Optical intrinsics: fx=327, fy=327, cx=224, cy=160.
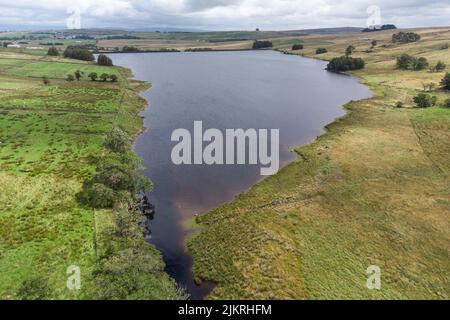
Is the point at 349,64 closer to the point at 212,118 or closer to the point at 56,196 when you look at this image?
the point at 212,118

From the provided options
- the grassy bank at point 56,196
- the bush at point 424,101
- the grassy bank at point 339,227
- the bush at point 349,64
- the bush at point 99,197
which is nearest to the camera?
the grassy bank at point 56,196

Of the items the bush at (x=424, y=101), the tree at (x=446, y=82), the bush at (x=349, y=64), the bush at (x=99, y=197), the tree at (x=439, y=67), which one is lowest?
the bush at (x=99, y=197)

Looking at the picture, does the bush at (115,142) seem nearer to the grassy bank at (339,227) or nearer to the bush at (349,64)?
the grassy bank at (339,227)

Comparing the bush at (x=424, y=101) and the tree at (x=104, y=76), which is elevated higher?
the tree at (x=104, y=76)

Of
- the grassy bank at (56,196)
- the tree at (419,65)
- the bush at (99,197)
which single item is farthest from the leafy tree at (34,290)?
the tree at (419,65)

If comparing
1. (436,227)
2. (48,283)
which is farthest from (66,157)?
(436,227)

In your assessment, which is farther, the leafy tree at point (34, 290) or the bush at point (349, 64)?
the bush at point (349, 64)

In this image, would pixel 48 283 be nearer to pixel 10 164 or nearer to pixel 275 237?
pixel 275 237
